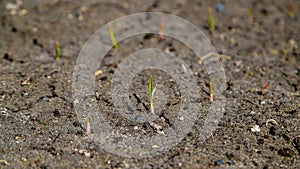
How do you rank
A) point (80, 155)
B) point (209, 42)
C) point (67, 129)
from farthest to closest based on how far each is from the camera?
point (209, 42) < point (67, 129) < point (80, 155)

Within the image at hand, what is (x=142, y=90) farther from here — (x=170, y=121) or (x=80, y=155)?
(x=80, y=155)

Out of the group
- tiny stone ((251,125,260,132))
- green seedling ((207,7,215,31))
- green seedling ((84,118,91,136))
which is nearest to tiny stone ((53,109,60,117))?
green seedling ((84,118,91,136))

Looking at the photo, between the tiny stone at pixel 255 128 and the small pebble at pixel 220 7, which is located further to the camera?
the small pebble at pixel 220 7

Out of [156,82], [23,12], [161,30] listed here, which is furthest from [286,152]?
[23,12]

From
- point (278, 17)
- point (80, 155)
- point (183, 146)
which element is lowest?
point (80, 155)

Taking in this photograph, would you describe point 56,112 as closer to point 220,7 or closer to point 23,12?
point 23,12

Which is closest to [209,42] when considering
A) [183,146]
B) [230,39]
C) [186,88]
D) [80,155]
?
[230,39]

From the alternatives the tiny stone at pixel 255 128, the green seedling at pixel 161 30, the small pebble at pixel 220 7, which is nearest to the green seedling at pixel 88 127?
the tiny stone at pixel 255 128

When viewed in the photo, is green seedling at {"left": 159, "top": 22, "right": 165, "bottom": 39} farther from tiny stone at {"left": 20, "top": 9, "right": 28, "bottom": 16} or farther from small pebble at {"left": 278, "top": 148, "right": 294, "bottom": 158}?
small pebble at {"left": 278, "top": 148, "right": 294, "bottom": 158}

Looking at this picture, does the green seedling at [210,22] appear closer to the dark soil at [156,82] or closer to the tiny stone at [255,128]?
the dark soil at [156,82]
